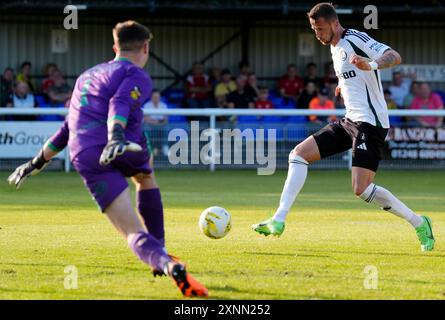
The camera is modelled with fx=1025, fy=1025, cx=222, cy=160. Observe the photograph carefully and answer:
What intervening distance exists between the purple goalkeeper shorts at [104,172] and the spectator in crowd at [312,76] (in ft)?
60.8

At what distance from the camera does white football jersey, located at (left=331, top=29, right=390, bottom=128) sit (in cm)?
983

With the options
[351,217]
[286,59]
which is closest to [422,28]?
[286,59]

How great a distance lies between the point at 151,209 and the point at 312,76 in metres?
18.2

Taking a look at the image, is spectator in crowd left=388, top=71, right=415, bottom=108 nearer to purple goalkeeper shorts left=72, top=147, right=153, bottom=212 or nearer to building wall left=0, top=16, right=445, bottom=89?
building wall left=0, top=16, right=445, bottom=89

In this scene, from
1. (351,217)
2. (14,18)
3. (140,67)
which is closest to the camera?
(140,67)

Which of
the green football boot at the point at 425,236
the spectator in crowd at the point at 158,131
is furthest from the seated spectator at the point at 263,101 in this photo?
the green football boot at the point at 425,236

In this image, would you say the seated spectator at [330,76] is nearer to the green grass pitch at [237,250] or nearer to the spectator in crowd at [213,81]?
the spectator in crowd at [213,81]

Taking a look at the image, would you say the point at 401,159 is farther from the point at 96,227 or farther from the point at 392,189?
the point at 96,227

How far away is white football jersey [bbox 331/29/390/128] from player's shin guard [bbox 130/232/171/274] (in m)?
3.58

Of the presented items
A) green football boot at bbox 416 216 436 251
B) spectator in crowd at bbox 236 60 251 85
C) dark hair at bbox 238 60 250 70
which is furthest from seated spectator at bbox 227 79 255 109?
green football boot at bbox 416 216 436 251

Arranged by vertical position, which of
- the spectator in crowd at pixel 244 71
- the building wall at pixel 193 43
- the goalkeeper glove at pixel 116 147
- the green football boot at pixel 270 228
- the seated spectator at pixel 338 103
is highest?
the building wall at pixel 193 43

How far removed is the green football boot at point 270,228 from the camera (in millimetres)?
9680

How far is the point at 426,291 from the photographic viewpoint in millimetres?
7355
